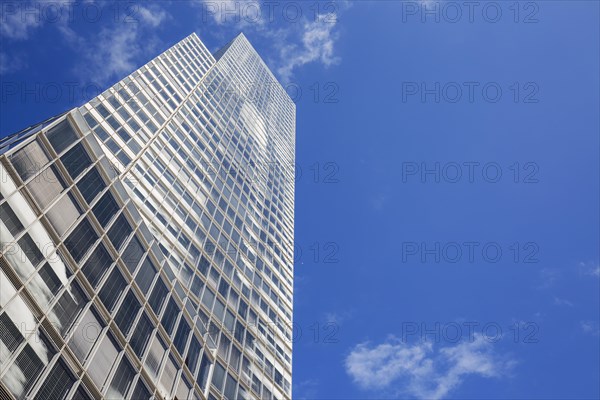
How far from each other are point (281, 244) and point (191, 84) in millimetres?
25976

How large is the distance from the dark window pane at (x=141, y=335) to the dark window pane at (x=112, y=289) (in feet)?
6.23

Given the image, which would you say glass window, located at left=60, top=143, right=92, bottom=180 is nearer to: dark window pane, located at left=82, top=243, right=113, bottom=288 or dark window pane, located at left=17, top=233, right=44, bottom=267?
dark window pane, located at left=82, top=243, right=113, bottom=288

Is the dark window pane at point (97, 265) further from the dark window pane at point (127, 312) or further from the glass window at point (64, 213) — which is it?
the dark window pane at point (127, 312)

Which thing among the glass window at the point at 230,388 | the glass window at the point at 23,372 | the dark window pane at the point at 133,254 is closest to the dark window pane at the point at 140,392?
the dark window pane at the point at 133,254

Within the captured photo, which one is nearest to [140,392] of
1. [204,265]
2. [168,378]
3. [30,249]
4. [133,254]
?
[168,378]

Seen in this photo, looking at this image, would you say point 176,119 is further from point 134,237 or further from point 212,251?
point 134,237

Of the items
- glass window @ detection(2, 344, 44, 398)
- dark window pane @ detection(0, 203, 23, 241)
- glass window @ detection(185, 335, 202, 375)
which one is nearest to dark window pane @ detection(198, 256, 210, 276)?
glass window @ detection(185, 335, 202, 375)

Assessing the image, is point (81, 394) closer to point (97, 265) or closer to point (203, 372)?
point (97, 265)

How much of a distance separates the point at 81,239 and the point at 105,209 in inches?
105

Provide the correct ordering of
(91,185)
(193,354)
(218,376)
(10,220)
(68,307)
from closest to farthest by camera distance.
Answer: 1. (10,220)
2. (68,307)
3. (91,185)
4. (193,354)
5. (218,376)

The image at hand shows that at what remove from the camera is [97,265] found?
66.2 ft

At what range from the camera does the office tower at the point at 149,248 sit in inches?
643

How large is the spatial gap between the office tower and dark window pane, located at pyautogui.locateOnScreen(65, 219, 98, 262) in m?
0.08

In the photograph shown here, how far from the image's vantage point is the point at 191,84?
2579 inches
